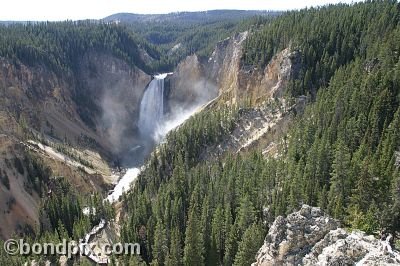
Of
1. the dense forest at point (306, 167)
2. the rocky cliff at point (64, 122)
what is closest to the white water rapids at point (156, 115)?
the rocky cliff at point (64, 122)

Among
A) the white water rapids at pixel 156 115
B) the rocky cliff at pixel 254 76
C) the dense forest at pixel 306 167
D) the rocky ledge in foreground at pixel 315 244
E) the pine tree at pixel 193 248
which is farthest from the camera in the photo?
the white water rapids at pixel 156 115

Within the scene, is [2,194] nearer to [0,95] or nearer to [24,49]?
[0,95]

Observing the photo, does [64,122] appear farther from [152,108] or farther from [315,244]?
[315,244]

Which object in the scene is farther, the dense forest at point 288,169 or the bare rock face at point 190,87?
the bare rock face at point 190,87

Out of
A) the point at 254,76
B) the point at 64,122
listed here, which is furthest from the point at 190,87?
the point at 254,76

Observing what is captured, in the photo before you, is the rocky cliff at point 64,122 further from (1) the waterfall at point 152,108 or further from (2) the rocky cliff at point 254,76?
(2) the rocky cliff at point 254,76
